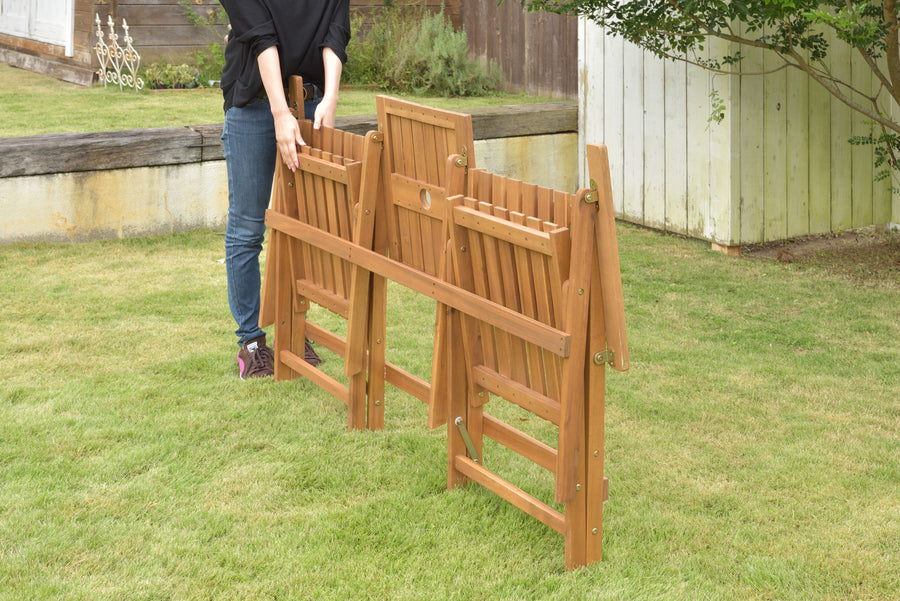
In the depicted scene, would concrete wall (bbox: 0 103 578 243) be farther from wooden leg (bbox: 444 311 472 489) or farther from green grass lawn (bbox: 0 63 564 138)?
wooden leg (bbox: 444 311 472 489)

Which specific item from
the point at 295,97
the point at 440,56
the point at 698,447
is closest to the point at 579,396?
the point at 698,447

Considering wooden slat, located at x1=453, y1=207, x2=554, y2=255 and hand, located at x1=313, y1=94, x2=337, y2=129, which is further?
hand, located at x1=313, y1=94, x2=337, y2=129

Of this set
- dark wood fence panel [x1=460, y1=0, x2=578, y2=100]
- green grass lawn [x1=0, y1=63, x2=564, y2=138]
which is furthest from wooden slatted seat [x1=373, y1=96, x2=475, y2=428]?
dark wood fence panel [x1=460, y1=0, x2=578, y2=100]

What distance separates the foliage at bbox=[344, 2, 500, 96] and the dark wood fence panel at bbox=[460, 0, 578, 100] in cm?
25

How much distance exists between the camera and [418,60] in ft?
35.9

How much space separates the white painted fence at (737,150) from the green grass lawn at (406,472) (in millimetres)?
1207

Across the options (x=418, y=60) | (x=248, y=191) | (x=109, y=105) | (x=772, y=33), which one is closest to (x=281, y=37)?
(x=248, y=191)

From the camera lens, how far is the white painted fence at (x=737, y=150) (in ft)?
19.7

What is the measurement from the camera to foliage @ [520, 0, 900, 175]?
5137 millimetres

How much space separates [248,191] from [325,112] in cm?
48

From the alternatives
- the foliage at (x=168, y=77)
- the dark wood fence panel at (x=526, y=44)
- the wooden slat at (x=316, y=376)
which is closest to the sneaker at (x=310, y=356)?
the wooden slat at (x=316, y=376)

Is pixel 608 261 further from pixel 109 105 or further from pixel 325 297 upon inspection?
pixel 109 105

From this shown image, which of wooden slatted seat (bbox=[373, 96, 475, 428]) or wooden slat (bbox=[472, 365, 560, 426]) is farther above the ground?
wooden slatted seat (bbox=[373, 96, 475, 428])

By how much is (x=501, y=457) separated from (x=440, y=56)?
8.16m
